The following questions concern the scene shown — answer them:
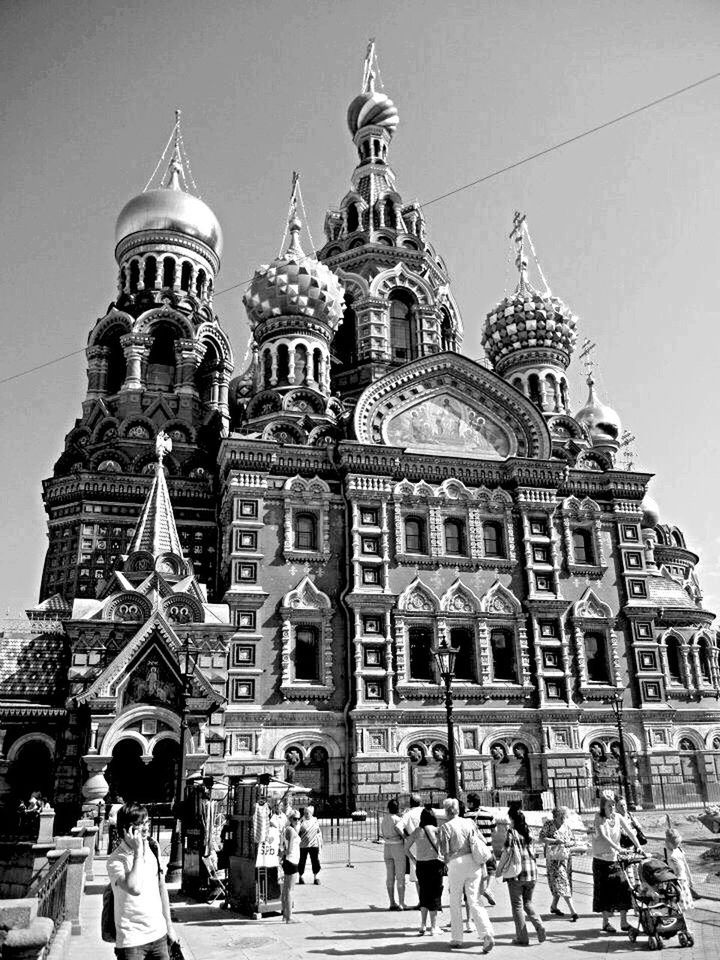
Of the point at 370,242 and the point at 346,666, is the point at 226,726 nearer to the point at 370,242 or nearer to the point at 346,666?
the point at 346,666

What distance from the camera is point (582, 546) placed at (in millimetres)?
28969

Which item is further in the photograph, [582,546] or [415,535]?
[582,546]

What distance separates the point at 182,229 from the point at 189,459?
1147cm

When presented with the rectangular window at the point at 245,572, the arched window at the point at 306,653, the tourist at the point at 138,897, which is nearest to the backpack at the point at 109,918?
the tourist at the point at 138,897

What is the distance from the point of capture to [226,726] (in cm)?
2338

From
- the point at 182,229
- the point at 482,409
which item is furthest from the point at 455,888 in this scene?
the point at 182,229

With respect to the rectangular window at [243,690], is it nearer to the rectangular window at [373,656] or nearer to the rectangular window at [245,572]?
the rectangular window at [245,572]

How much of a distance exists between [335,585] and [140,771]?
7784mm

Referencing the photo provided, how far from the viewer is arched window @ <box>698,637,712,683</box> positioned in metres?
30.6

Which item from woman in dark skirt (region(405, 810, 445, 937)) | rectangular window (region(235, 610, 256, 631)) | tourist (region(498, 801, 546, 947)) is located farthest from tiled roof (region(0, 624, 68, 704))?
tourist (region(498, 801, 546, 947))

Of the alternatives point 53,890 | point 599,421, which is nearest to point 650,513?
point 599,421

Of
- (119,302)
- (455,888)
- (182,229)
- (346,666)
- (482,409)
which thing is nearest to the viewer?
(455,888)

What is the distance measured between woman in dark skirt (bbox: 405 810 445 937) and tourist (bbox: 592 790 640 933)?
165cm

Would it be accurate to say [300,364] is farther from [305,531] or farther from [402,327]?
[305,531]
